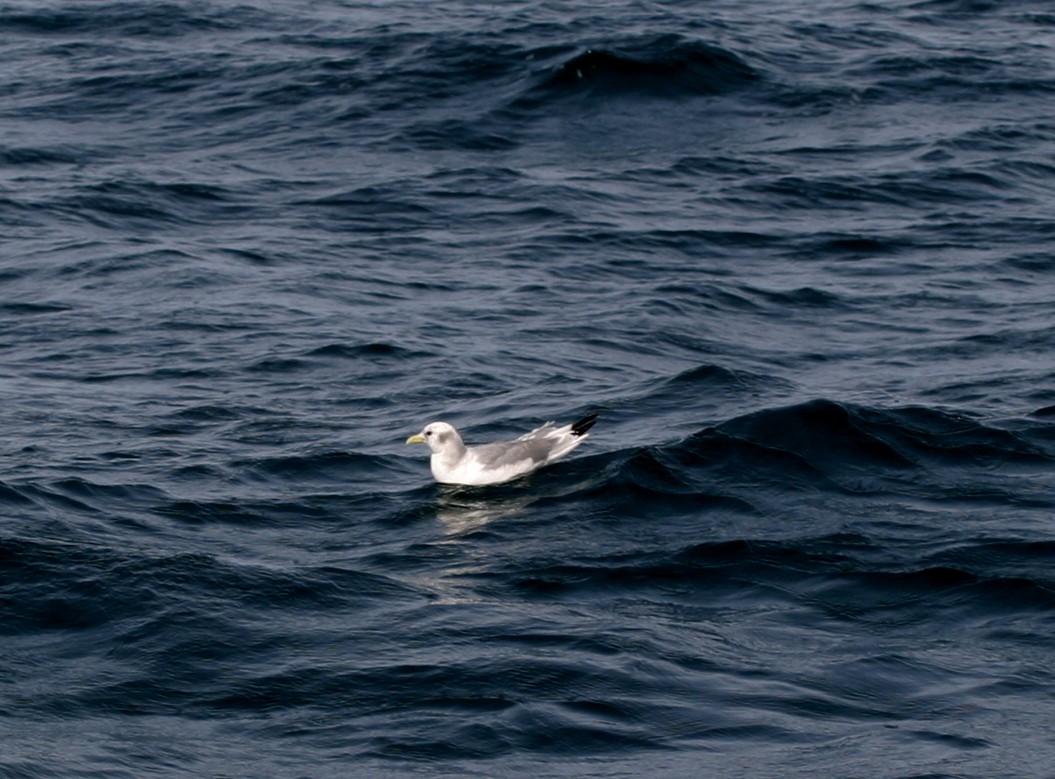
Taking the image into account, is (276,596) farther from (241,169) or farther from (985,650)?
(241,169)

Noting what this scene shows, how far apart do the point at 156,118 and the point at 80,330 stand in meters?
9.90

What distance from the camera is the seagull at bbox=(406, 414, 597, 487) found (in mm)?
17203

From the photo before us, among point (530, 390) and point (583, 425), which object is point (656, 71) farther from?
point (583, 425)

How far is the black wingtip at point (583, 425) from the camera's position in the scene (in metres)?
17.5

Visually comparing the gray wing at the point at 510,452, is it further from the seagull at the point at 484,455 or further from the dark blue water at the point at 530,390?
the dark blue water at the point at 530,390

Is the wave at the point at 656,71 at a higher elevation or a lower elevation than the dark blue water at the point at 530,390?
higher

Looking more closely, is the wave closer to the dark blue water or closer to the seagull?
the dark blue water

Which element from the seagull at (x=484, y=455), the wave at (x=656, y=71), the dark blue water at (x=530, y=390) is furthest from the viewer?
the wave at (x=656, y=71)

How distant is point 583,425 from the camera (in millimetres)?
17531

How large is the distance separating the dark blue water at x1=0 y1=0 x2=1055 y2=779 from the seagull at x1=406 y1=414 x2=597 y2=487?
19 centimetres

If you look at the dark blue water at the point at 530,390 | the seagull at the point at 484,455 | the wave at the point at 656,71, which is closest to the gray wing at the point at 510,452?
the seagull at the point at 484,455

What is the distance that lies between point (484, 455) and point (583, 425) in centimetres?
101

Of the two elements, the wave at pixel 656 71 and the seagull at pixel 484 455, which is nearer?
the seagull at pixel 484 455

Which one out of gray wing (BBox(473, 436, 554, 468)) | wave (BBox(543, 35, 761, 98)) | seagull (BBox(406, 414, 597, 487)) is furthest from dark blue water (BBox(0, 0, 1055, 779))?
gray wing (BBox(473, 436, 554, 468))
